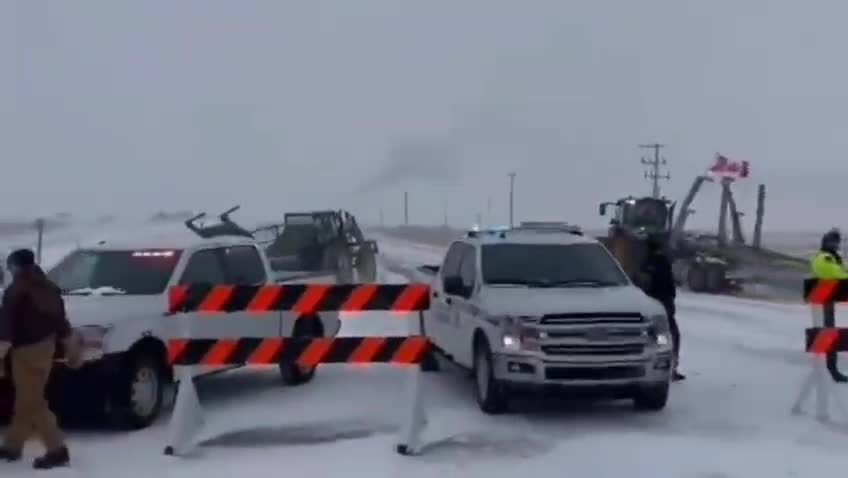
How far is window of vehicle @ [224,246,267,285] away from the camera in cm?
1377

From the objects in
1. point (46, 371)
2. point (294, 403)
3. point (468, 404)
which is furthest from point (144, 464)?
point (468, 404)

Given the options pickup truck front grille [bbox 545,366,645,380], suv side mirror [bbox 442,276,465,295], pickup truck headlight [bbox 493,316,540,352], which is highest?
suv side mirror [bbox 442,276,465,295]

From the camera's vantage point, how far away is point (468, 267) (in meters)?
13.9

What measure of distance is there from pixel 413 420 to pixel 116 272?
398cm

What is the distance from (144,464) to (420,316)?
5698 mm

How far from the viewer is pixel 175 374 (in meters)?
12.2

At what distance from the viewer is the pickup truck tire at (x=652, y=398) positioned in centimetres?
1212

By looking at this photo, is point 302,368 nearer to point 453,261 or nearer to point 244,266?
point 244,266

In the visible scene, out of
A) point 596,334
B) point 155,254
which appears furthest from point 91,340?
point 596,334

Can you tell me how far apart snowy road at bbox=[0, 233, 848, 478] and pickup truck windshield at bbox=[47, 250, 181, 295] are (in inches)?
56.0

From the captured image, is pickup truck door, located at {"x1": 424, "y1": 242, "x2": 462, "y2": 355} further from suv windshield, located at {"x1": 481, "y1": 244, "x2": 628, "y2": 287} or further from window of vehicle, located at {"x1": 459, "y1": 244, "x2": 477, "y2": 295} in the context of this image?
suv windshield, located at {"x1": 481, "y1": 244, "x2": 628, "y2": 287}

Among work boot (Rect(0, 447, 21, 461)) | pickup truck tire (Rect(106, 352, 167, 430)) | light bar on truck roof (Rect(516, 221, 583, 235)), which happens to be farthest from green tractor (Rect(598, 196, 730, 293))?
work boot (Rect(0, 447, 21, 461))

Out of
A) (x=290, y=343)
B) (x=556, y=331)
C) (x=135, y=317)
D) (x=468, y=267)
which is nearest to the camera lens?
(x=290, y=343)

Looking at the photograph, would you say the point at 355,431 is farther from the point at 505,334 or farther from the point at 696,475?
the point at 696,475
